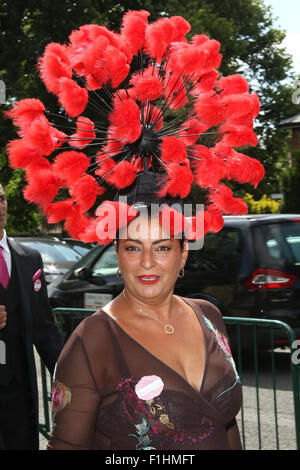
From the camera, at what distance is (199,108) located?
2137 mm

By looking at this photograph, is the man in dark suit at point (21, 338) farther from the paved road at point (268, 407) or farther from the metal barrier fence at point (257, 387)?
the paved road at point (268, 407)

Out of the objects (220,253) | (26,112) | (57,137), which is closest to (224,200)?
(57,137)

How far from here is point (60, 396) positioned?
6.17 feet

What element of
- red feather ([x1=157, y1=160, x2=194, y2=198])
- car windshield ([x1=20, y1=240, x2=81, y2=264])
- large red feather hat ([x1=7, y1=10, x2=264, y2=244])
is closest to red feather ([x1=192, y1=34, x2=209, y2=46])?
large red feather hat ([x1=7, y1=10, x2=264, y2=244])

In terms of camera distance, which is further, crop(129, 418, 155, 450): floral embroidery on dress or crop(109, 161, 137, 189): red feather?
crop(109, 161, 137, 189): red feather

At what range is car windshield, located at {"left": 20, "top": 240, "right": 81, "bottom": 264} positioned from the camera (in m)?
10.5

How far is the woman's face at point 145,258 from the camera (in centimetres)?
203

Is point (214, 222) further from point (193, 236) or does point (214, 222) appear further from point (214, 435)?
point (214, 435)

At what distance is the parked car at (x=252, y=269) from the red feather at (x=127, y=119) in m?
4.86

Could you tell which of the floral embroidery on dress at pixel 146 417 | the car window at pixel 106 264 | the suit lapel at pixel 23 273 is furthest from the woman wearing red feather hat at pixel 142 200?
the car window at pixel 106 264

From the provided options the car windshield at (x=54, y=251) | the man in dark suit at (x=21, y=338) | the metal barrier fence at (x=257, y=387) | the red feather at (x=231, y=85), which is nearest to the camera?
the red feather at (x=231, y=85)

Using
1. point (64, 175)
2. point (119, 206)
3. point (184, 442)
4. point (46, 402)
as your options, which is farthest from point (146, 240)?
point (46, 402)

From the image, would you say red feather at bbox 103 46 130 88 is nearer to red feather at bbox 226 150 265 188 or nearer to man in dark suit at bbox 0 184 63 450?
red feather at bbox 226 150 265 188

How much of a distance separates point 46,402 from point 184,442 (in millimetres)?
3586
